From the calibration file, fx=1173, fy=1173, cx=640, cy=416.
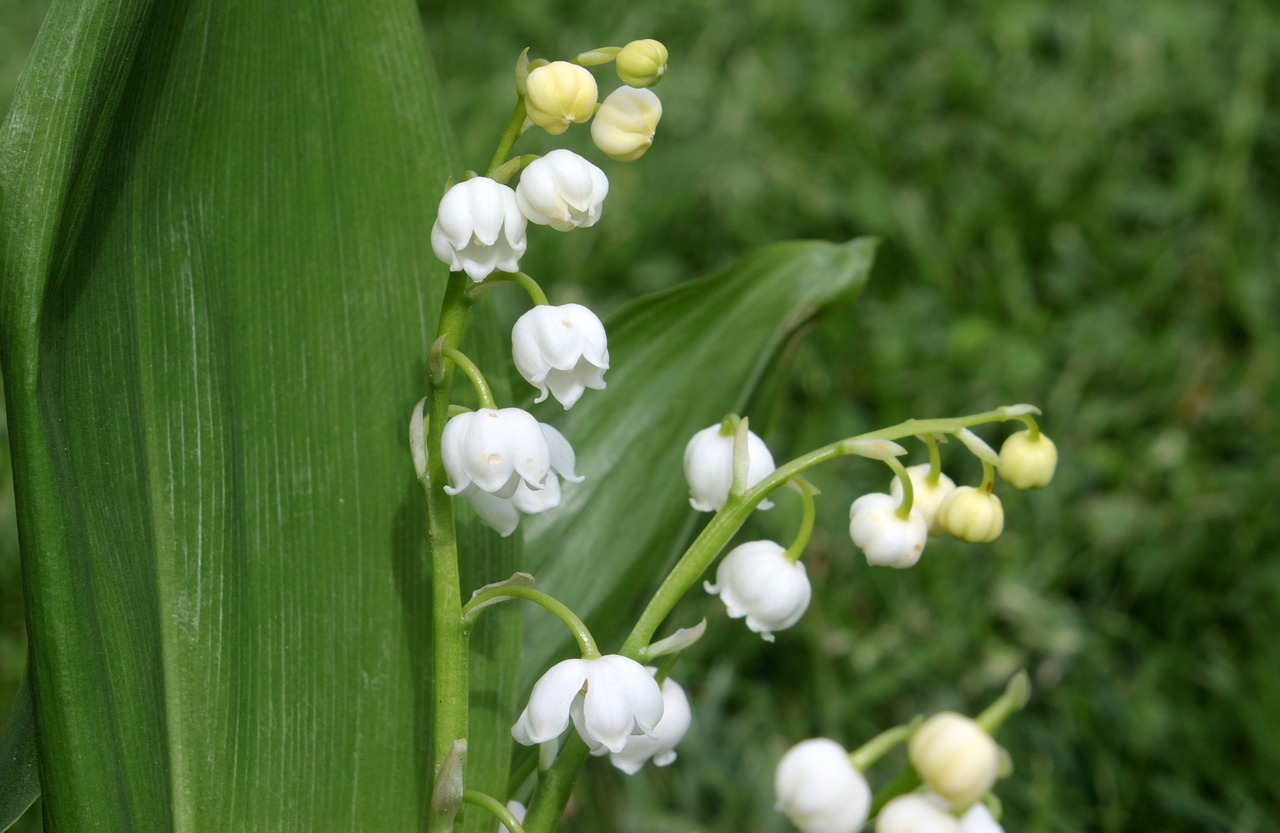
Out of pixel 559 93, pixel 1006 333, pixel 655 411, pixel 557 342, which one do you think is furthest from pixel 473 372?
pixel 1006 333

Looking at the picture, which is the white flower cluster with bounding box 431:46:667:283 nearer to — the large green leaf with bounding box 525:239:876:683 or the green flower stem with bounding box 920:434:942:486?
the green flower stem with bounding box 920:434:942:486

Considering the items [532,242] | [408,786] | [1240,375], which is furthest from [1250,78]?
[408,786]

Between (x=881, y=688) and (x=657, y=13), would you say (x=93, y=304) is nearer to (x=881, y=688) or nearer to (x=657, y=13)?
(x=881, y=688)

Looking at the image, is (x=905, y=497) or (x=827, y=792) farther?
(x=905, y=497)

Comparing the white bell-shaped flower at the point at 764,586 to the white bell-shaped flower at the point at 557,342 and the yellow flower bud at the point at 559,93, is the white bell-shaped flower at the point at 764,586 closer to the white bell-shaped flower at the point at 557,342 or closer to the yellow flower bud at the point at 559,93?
the white bell-shaped flower at the point at 557,342

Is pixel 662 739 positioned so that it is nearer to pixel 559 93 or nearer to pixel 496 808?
pixel 496 808

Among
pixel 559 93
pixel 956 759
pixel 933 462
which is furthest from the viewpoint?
pixel 933 462
